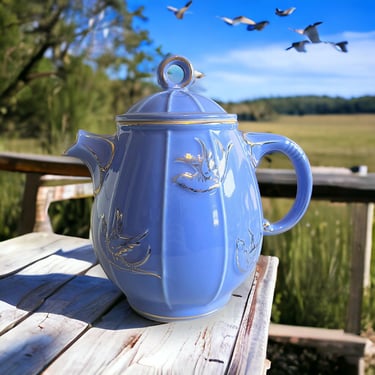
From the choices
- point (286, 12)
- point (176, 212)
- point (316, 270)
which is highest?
point (286, 12)

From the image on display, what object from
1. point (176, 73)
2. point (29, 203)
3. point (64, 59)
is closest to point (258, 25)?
point (176, 73)

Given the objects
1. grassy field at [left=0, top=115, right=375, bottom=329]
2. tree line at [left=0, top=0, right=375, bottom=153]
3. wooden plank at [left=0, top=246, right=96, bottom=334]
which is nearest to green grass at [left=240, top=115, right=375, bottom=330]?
grassy field at [left=0, top=115, right=375, bottom=329]

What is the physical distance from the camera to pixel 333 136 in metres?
2.43

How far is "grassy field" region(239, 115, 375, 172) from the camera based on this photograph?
2.32m

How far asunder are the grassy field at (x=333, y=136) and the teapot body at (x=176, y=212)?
174 cm

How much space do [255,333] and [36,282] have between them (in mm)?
420

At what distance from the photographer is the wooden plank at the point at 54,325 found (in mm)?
528

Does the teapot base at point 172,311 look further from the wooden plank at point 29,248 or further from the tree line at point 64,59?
the tree line at point 64,59

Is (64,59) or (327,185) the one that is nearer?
(327,185)

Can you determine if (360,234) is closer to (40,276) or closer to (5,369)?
(40,276)

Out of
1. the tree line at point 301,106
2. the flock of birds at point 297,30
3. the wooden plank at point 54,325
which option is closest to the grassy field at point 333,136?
the tree line at point 301,106

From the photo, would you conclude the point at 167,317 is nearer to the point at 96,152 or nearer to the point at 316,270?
the point at 96,152

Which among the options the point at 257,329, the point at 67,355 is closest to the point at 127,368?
the point at 67,355

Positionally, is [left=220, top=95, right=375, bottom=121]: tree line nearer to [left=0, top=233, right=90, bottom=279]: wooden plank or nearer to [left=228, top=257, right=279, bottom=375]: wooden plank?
[left=0, top=233, right=90, bottom=279]: wooden plank
